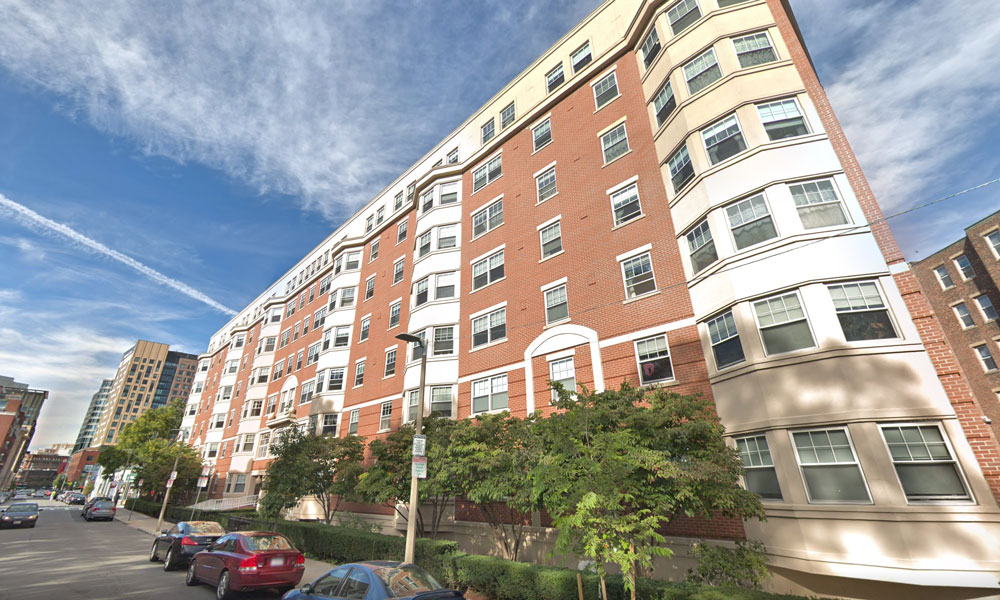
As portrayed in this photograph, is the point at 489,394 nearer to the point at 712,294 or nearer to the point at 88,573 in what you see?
the point at 712,294

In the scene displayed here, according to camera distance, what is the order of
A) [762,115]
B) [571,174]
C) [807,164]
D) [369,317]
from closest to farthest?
[807,164], [762,115], [571,174], [369,317]

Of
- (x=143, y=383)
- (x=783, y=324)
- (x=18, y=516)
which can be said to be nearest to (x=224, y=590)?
(x=783, y=324)

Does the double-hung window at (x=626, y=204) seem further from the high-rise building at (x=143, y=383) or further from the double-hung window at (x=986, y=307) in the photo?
the high-rise building at (x=143, y=383)

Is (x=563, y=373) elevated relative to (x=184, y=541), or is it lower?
elevated

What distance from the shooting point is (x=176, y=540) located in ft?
49.8

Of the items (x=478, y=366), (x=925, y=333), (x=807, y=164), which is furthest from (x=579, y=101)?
(x=925, y=333)

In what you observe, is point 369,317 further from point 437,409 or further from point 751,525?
point 751,525

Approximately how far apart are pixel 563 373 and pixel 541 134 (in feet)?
42.1

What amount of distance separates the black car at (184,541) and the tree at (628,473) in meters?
13.0

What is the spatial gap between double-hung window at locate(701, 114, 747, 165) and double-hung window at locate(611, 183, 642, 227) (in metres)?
3.13

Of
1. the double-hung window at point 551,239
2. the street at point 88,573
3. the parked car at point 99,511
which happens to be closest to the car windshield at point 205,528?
the street at point 88,573

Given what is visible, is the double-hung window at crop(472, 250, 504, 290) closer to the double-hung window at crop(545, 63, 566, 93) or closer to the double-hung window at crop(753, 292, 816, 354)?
the double-hung window at crop(545, 63, 566, 93)

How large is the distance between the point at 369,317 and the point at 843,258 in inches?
1026

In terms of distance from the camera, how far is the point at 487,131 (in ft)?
86.7
